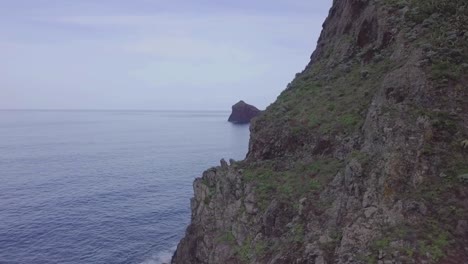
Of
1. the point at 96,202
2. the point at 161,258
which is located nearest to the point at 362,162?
the point at 161,258

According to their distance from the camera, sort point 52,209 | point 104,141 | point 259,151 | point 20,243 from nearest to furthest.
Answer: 1. point 259,151
2. point 20,243
3. point 52,209
4. point 104,141

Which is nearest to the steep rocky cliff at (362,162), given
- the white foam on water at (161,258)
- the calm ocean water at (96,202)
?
the white foam on water at (161,258)

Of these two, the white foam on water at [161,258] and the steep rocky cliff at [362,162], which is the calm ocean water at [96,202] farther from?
the steep rocky cliff at [362,162]

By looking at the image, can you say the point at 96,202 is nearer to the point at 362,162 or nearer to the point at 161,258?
the point at 161,258

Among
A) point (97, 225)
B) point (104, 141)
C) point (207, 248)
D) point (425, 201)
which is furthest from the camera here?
point (104, 141)

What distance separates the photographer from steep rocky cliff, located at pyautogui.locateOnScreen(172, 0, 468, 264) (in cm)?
2183

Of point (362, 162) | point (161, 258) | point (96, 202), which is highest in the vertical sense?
point (362, 162)

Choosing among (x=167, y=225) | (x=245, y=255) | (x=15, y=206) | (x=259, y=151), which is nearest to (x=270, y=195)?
(x=245, y=255)

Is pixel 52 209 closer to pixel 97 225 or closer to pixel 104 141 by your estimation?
pixel 97 225

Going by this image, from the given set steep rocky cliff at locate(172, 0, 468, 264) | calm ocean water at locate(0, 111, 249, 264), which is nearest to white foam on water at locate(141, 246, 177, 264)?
calm ocean water at locate(0, 111, 249, 264)

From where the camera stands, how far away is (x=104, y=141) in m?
160

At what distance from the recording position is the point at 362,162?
2567cm

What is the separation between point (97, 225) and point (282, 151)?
38.1 m

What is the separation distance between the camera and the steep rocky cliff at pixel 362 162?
21.8 metres
